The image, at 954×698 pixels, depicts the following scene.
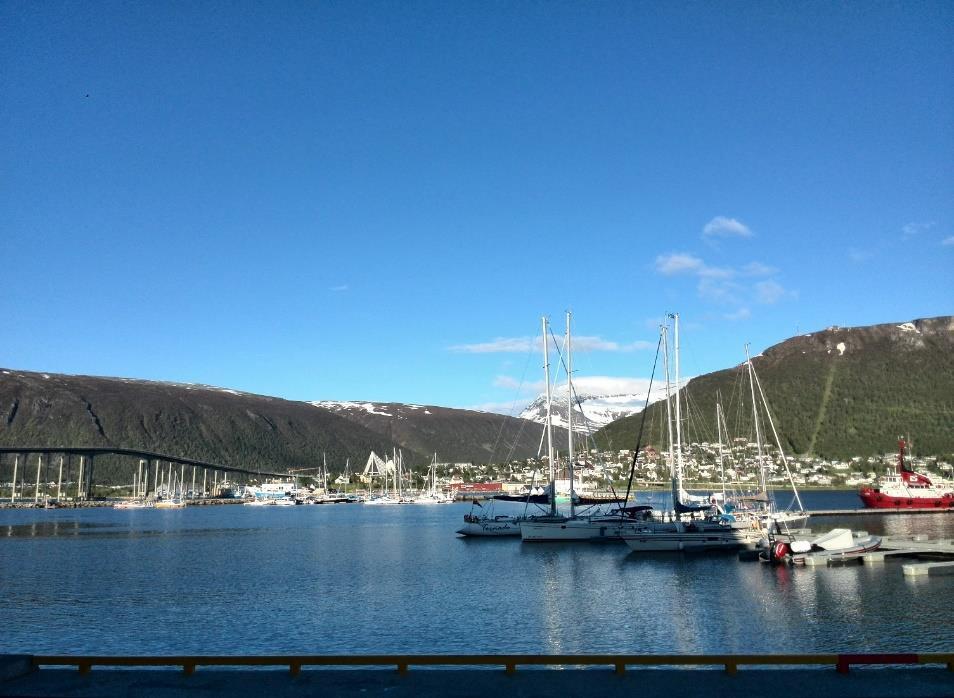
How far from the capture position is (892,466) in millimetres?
176500

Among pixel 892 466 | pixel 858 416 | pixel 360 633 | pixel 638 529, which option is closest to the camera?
pixel 360 633

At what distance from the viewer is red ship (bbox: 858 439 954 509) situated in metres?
114

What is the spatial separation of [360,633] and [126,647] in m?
8.59

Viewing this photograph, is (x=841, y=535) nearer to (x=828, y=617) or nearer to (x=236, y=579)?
(x=828, y=617)

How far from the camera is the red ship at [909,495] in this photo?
4476 inches
